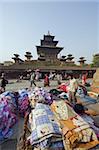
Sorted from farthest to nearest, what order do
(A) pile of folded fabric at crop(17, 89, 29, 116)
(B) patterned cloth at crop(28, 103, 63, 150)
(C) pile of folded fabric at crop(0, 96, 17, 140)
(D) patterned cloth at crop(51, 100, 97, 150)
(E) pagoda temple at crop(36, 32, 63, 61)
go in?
(E) pagoda temple at crop(36, 32, 63, 61)
(A) pile of folded fabric at crop(17, 89, 29, 116)
(C) pile of folded fabric at crop(0, 96, 17, 140)
(B) patterned cloth at crop(28, 103, 63, 150)
(D) patterned cloth at crop(51, 100, 97, 150)

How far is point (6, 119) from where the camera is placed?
6332 millimetres

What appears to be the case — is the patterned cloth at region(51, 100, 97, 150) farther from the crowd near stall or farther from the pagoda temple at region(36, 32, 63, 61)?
the pagoda temple at region(36, 32, 63, 61)

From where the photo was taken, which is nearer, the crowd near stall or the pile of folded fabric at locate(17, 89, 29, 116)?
the crowd near stall

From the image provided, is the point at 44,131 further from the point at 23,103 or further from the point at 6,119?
the point at 23,103

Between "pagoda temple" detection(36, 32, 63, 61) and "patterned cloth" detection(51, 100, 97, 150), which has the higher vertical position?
"pagoda temple" detection(36, 32, 63, 61)

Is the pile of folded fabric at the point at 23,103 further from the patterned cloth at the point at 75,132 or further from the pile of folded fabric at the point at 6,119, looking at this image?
the patterned cloth at the point at 75,132

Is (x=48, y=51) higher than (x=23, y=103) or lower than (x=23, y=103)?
higher

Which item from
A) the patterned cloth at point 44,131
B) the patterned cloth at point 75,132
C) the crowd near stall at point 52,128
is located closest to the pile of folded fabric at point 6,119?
the crowd near stall at point 52,128

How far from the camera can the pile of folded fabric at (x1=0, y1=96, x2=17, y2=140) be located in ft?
20.0

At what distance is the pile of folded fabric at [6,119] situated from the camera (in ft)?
20.0

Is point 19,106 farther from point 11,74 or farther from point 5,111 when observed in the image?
point 11,74

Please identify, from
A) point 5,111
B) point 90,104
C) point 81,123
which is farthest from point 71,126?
point 90,104

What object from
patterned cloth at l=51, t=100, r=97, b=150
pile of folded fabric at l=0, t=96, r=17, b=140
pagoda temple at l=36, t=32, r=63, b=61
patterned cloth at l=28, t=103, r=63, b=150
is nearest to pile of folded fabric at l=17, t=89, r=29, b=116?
pile of folded fabric at l=0, t=96, r=17, b=140

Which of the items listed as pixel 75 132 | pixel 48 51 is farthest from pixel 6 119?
pixel 48 51
